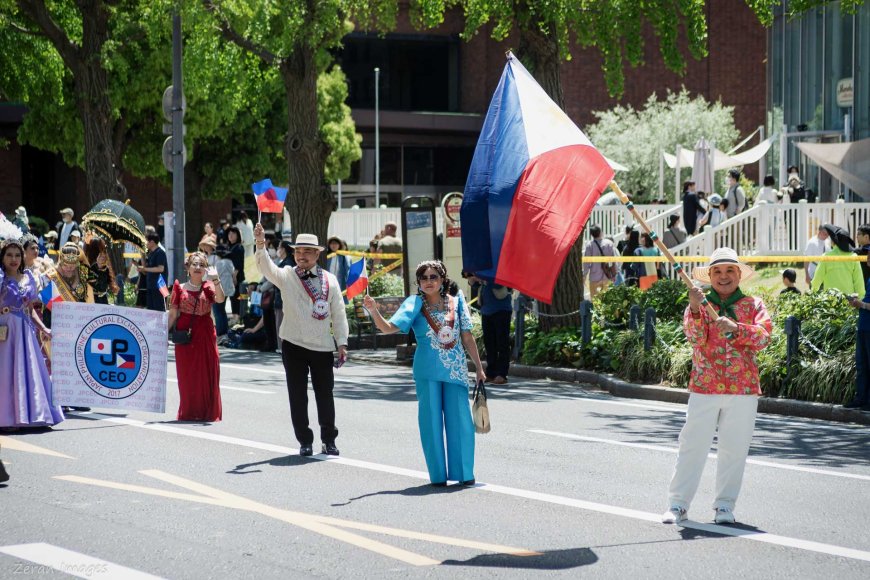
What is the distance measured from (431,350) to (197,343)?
406cm

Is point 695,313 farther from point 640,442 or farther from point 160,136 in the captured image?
point 160,136

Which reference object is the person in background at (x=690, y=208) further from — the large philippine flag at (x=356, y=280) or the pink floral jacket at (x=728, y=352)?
the pink floral jacket at (x=728, y=352)

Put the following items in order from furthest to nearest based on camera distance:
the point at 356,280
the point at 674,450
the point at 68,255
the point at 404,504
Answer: the point at 68,255 → the point at 674,450 → the point at 356,280 → the point at 404,504

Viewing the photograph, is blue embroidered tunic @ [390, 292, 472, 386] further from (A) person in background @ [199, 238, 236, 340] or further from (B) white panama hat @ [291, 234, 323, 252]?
(A) person in background @ [199, 238, 236, 340]

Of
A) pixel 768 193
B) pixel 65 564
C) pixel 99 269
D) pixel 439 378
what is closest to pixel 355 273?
pixel 439 378

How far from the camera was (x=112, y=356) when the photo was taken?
13.0m

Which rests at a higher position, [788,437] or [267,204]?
[267,204]

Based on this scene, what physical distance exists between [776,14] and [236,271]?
18.3 metres

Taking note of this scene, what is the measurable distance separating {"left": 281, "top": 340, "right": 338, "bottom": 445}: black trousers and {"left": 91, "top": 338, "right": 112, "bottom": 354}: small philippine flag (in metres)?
2.57

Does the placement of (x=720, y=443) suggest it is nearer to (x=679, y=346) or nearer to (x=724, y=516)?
(x=724, y=516)

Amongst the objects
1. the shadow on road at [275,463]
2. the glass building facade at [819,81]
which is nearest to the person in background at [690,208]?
the glass building facade at [819,81]

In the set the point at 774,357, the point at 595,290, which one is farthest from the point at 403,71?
the point at 774,357

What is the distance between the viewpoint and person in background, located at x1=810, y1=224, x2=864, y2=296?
18094 millimetres

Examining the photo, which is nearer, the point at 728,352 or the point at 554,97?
the point at 728,352
